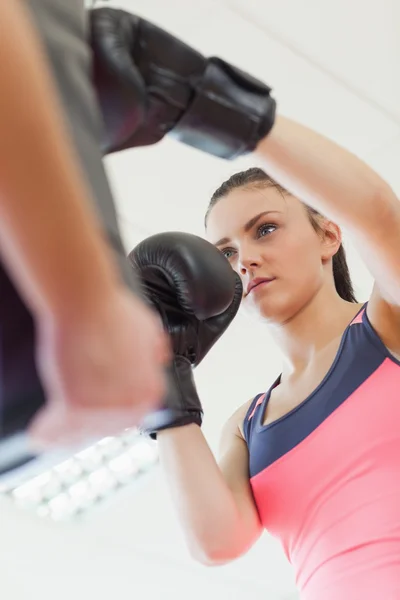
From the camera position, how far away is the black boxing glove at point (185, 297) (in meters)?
1.00

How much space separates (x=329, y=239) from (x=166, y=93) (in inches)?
28.0

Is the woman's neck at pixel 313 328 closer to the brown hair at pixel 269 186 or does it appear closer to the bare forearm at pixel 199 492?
the brown hair at pixel 269 186

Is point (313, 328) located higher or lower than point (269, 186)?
lower

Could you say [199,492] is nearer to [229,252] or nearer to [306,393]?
[306,393]

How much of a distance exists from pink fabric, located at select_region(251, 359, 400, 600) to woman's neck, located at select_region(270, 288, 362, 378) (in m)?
0.18

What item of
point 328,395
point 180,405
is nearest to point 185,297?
point 180,405

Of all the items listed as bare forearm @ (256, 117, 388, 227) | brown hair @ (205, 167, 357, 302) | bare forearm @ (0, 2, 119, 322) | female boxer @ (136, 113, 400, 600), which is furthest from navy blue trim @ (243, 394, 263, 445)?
bare forearm @ (0, 2, 119, 322)

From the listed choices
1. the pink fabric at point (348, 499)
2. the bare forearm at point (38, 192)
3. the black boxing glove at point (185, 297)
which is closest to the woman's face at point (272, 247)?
the black boxing glove at point (185, 297)

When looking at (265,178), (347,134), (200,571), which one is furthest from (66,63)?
(200,571)

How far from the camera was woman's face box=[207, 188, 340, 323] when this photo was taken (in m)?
1.26

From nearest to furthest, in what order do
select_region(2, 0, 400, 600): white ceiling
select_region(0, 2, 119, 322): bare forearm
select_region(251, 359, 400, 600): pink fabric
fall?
1. select_region(0, 2, 119, 322): bare forearm
2. select_region(251, 359, 400, 600): pink fabric
3. select_region(2, 0, 400, 600): white ceiling

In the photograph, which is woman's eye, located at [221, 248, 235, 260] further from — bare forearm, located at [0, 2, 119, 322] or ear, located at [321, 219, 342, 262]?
bare forearm, located at [0, 2, 119, 322]

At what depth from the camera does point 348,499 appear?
1.04 meters

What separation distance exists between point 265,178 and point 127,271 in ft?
3.30
